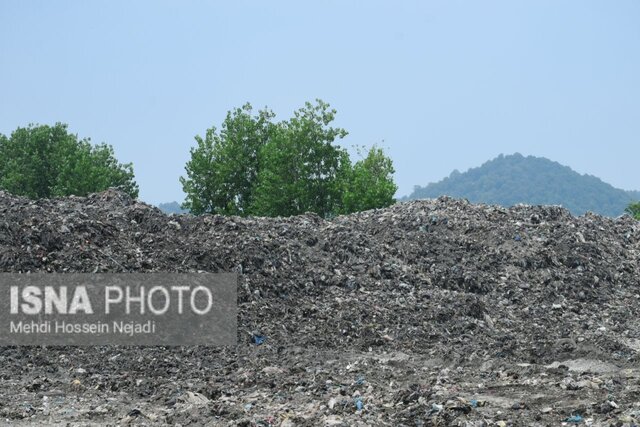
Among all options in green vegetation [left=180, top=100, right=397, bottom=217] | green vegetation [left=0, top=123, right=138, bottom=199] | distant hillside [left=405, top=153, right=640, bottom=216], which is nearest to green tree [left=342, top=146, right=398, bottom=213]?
green vegetation [left=180, top=100, right=397, bottom=217]

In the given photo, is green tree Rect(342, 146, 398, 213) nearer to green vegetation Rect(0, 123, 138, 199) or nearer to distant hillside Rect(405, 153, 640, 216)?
green vegetation Rect(0, 123, 138, 199)

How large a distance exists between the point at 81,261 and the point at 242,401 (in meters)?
4.59

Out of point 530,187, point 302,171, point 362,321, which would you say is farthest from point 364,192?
point 530,187

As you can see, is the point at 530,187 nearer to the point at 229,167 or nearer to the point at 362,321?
the point at 229,167

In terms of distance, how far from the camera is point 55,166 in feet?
118

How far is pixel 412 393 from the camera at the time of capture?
8.24m

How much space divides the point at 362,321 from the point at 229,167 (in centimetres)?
2183

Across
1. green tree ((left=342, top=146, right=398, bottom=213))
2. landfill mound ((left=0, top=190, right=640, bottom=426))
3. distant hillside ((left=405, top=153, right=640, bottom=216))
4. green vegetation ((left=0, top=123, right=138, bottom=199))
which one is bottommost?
landfill mound ((left=0, top=190, right=640, bottom=426))

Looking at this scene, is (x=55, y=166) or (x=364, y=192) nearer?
(x=364, y=192)

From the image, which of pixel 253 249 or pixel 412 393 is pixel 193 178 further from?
pixel 412 393

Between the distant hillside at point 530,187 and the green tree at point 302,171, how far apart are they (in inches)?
5305

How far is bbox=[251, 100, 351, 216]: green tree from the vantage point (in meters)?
30.6

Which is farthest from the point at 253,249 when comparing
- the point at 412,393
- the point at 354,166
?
the point at 354,166

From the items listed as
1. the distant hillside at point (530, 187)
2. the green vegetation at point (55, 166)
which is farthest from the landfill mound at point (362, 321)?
the distant hillside at point (530, 187)
